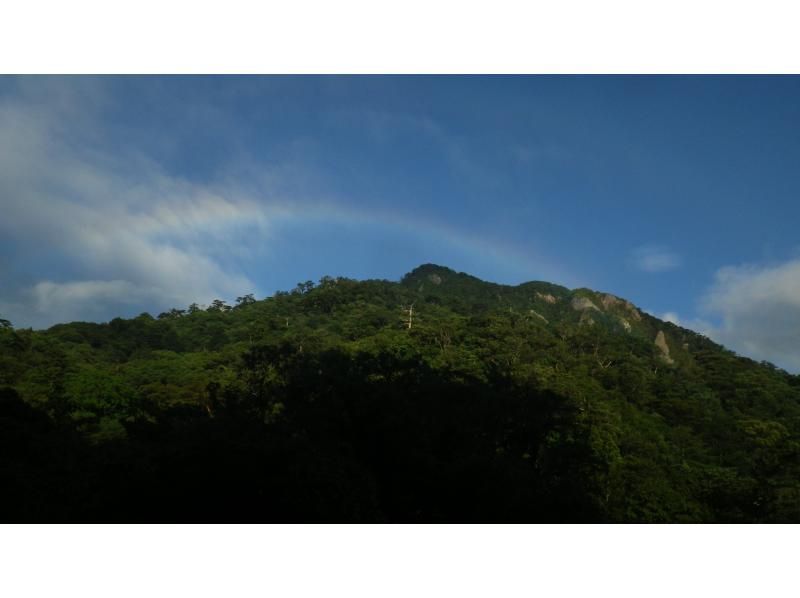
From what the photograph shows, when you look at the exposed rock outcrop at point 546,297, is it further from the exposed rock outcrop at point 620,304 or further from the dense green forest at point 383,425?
the dense green forest at point 383,425

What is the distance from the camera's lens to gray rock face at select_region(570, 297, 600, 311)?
77062 millimetres

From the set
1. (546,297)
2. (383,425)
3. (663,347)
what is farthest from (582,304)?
(383,425)

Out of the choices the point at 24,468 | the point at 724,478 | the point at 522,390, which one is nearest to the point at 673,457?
Answer: the point at 724,478

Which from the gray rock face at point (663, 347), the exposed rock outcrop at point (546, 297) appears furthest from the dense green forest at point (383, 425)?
the exposed rock outcrop at point (546, 297)

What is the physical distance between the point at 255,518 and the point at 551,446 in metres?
14.5

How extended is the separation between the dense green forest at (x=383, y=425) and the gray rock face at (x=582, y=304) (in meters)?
24.7

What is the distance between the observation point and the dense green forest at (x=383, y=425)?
32.0 feet

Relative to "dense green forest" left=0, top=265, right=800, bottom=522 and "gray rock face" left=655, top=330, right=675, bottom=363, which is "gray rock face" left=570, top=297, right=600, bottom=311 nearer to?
"gray rock face" left=655, top=330, right=675, bottom=363

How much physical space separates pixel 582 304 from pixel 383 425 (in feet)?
218

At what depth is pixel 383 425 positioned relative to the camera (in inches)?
629

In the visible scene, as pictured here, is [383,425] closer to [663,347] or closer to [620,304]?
[663,347]

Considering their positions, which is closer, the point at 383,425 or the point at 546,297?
the point at 383,425

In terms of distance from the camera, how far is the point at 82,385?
2459cm

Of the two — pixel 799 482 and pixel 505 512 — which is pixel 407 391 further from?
pixel 799 482
